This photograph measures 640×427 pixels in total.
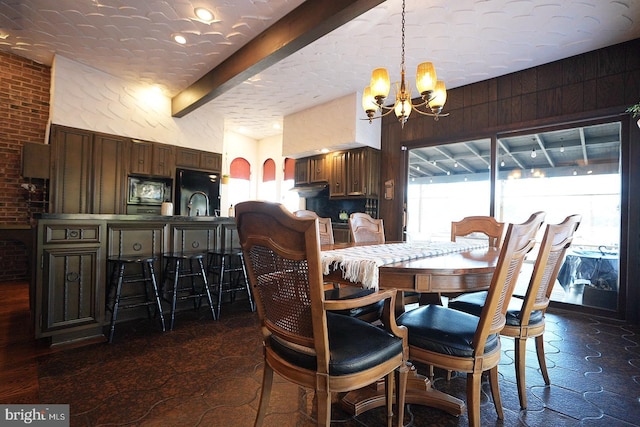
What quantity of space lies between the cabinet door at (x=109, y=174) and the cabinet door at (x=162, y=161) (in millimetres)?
447

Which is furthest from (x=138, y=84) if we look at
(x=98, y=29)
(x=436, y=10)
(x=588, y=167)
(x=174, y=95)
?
(x=588, y=167)

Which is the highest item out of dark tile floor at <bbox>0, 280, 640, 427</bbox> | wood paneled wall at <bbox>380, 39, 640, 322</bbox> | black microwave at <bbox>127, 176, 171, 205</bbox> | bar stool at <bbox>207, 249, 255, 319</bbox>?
wood paneled wall at <bbox>380, 39, 640, 322</bbox>

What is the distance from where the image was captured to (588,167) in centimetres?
375

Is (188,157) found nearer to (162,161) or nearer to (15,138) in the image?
(162,161)

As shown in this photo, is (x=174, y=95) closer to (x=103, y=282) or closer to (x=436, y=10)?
(x=103, y=282)

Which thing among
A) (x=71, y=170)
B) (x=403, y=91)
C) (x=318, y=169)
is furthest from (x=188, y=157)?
(x=403, y=91)

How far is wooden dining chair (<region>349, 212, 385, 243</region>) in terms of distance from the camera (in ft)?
9.45

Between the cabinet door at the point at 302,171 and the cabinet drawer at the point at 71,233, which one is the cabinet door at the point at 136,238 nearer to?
the cabinet drawer at the point at 71,233

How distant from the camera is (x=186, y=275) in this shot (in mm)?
2922

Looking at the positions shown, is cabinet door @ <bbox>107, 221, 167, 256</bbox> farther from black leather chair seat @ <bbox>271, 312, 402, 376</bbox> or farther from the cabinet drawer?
black leather chair seat @ <bbox>271, 312, 402, 376</bbox>

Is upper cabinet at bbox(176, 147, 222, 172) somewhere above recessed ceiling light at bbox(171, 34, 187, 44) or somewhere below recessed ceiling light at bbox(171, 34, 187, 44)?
below

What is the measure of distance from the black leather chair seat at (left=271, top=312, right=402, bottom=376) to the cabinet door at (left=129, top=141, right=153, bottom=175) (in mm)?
4781

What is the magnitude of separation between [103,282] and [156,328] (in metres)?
0.62

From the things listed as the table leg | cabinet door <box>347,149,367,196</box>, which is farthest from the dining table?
cabinet door <box>347,149,367,196</box>
